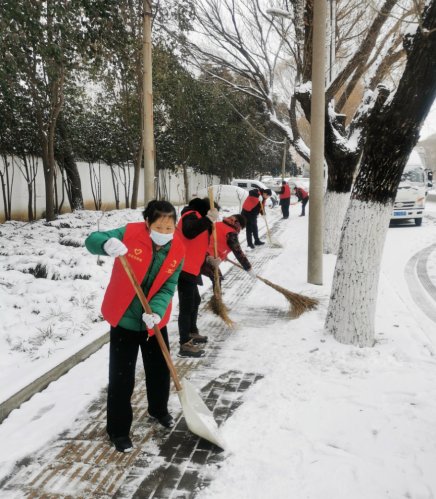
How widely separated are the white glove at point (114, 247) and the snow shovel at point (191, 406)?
0.21ft

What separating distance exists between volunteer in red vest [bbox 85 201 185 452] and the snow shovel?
7cm

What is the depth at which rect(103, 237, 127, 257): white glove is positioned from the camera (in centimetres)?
285

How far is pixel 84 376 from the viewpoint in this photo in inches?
170

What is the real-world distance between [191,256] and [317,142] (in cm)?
346

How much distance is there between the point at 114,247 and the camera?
2.86 meters

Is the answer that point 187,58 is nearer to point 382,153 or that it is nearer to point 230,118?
point 382,153

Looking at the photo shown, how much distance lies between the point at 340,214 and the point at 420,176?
8201mm

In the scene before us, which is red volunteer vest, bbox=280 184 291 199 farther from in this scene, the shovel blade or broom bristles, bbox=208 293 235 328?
the shovel blade

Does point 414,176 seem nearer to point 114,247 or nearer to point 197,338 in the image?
point 197,338

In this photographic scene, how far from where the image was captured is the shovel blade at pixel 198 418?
10.2ft

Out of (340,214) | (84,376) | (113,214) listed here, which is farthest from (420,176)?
(84,376)

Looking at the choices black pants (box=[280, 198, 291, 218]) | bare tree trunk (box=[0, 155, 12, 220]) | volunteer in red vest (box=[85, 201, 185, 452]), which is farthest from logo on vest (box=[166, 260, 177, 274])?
black pants (box=[280, 198, 291, 218])

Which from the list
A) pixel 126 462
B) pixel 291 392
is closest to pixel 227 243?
pixel 291 392

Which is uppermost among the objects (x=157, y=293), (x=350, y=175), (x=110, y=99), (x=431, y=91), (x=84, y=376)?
(x=110, y=99)
